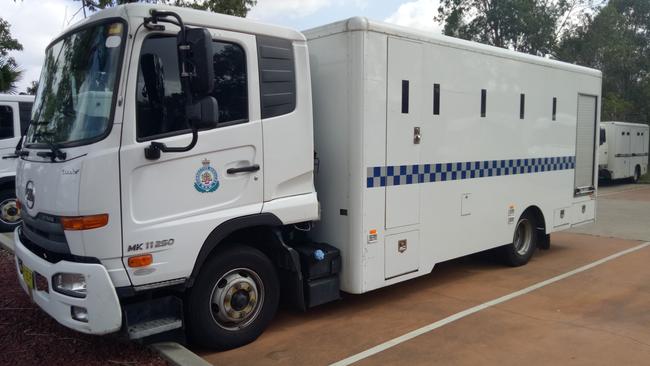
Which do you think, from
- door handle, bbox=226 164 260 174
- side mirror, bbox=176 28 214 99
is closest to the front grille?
door handle, bbox=226 164 260 174

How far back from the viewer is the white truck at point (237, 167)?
12.0 feet

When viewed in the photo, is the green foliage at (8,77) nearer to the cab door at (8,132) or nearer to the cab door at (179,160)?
the cab door at (8,132)

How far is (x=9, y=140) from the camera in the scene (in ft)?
31.1

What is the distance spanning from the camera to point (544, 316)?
206 inches

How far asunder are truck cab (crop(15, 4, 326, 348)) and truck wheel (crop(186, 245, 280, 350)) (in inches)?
0.4

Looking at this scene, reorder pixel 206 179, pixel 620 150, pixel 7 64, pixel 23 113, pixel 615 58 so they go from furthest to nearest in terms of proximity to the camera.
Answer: pixel 615 58, pixel 620 150, pixel 7 64, pixel 23 113, pixel 206 179

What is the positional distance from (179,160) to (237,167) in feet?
1.63

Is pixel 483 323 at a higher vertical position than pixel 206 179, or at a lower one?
lower

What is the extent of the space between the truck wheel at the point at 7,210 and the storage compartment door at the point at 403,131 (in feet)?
24.8

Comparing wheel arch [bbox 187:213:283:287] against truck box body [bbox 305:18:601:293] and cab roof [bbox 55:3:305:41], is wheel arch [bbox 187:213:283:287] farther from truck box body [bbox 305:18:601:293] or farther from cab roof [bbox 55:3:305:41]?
cab roof [bbox 55:3:305:41]

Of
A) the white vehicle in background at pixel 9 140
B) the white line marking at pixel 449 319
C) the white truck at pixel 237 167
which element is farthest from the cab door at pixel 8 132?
the white line marking at pixel 449 319

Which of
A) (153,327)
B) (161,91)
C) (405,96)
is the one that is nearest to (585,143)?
(405,96)

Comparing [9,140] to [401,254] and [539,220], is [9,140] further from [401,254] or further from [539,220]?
[539,220]

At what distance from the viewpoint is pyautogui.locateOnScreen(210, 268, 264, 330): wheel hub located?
→ 4.27 meters
